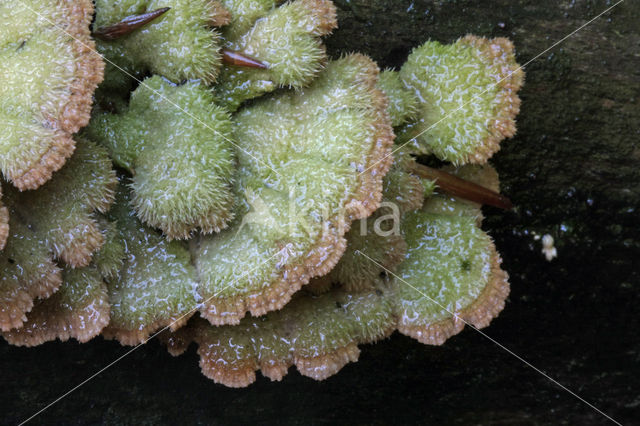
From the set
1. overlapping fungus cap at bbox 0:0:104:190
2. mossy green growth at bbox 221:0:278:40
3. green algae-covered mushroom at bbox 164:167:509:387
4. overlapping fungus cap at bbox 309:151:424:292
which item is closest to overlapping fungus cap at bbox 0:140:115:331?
overlapping fungus cap at bbox 0:0:104:190

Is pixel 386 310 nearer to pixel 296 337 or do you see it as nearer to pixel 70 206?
pixel 296 337

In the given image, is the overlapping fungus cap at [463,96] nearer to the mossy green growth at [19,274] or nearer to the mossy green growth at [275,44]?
the mossy green growth at [275,44]

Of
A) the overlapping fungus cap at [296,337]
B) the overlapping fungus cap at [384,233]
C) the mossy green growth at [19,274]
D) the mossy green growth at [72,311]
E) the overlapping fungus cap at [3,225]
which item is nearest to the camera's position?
the overlapping fungus cap at [3,225]

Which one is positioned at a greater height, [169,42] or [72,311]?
[169,42]

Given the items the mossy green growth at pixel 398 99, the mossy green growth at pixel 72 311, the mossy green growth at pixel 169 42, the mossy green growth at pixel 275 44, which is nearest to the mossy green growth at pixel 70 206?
the mossy green growth at pixel 72 311

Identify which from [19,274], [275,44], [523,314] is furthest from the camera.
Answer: [523,314]

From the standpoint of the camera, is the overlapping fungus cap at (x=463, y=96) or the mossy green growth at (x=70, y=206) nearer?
the mossy green growth at (x=70, y=206)

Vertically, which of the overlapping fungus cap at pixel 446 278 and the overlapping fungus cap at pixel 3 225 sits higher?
the overlapping fungus cap at pixel 3 225

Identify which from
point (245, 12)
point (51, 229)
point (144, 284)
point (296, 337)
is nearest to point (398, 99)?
point (245, 12)
